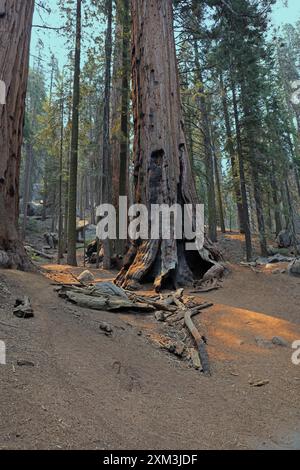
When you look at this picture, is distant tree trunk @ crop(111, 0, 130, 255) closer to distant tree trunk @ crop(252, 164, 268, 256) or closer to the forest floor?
distant tree trunk @ crop(252, 164, 268, 256)

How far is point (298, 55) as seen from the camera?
1545 inches

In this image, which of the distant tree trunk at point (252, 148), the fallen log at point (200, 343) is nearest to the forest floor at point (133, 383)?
the fallen log at point (200, 343)

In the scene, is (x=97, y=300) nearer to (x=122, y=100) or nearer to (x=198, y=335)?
(x=198, y=335)

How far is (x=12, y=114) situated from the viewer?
653 cm

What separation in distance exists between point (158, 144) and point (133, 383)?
6.21 meters

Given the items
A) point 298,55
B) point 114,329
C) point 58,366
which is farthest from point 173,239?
point 298,55

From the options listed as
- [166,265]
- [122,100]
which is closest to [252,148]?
[122,100]

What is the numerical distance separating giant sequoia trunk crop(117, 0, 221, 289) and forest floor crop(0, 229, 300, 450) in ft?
7.17

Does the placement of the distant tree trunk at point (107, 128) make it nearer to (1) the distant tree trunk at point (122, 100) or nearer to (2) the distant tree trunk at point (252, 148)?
(1) the distant tree trunk at point (122, 100)

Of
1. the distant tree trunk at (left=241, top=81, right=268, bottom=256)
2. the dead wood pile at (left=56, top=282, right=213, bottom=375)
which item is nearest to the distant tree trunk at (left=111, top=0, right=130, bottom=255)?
the distant tree trunk at (left=241, top=81, right=268, bottom=256)

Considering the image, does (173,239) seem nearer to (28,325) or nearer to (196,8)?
(28,325)

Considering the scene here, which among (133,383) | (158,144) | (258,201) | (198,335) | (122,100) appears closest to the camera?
(133,383)

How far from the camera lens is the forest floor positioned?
241 centimetres
